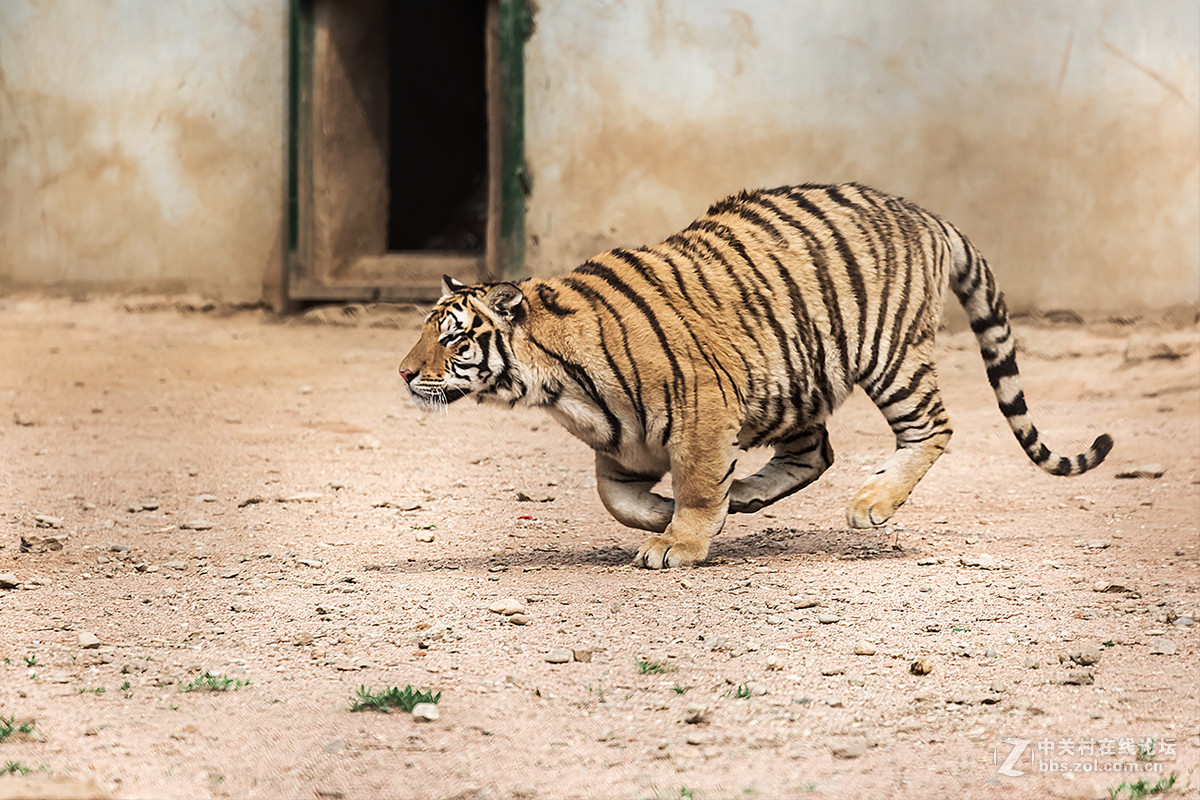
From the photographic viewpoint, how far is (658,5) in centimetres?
654

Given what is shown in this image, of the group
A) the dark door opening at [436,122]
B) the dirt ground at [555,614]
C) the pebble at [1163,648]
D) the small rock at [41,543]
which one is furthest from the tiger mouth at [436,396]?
the dark door opening at [436,122]

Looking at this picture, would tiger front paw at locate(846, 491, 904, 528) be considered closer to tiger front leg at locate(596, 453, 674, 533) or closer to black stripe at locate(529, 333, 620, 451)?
tiger front leg at locate(596, 453, 674, 533)

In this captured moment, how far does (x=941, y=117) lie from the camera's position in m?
6.26

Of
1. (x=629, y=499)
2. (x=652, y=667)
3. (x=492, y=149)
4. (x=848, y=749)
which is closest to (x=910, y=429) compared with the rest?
(x=629, y=499)

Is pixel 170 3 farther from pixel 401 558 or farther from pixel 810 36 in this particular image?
pixel 401 558

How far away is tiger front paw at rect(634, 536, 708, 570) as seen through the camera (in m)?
3.56

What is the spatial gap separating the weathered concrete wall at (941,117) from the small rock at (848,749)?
447cm

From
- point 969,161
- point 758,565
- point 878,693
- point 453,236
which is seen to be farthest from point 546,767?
point 453,236

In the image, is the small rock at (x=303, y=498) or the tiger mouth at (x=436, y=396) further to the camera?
the small rock at (x=303, y=498)

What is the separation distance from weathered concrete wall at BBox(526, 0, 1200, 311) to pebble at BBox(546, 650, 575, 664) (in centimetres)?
412

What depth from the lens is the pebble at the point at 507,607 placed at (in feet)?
10.2

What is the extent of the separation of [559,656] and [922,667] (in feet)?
2.42

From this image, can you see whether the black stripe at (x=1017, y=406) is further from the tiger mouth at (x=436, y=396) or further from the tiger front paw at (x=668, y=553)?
the tiger mouth at (x=436, y=396)

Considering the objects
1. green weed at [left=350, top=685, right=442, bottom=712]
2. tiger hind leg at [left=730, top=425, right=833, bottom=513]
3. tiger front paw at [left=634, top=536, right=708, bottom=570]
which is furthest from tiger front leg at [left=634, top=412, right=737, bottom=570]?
green weed at [left=350, top=685, right=442, bottom=712]
